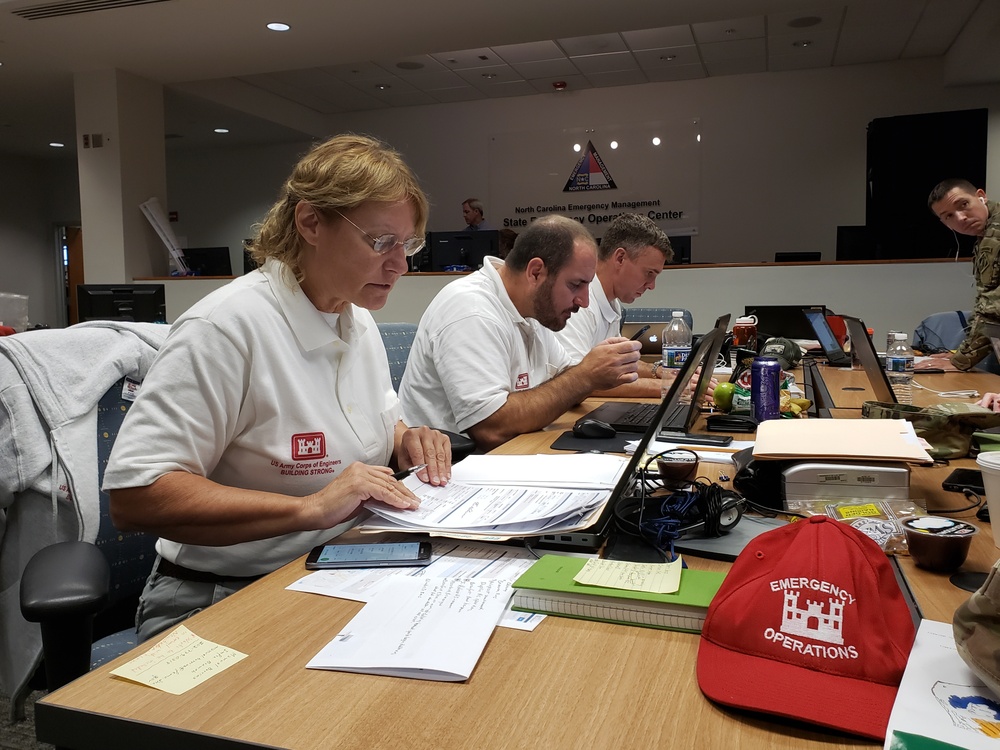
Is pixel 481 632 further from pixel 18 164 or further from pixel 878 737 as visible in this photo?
pixel 18 164

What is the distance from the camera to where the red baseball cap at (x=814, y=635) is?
0.60m

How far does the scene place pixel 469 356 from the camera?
79.0 inches

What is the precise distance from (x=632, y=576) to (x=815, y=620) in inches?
9.1

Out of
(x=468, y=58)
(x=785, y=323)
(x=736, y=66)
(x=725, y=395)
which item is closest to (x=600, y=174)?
(x=736, y=66)

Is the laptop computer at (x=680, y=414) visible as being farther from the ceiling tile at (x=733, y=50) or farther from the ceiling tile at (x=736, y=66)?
the ceiling tile at (x=736, y=66)

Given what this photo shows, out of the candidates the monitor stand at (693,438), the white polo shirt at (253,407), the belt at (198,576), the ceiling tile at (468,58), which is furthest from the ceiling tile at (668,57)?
the belt at (198,576)

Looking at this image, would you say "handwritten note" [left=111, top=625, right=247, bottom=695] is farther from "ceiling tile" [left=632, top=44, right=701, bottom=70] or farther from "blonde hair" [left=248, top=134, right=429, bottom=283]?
"ceiling tile" [left=632, top=44, right=701, bottom=70]

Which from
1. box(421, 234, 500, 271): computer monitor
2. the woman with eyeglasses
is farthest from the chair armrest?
box(421, 234, 500, 271): computer monitor

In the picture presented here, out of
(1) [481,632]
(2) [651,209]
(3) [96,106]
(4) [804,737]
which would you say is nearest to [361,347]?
(1) [481,632]

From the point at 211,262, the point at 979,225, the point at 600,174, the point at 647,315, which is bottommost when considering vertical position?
the point at 647,315

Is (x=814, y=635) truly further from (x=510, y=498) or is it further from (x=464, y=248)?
(x=464, y=248)

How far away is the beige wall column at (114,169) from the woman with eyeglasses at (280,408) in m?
6.05

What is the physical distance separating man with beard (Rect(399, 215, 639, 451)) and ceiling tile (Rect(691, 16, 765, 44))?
16.5 feet

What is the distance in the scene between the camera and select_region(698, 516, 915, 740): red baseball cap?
0.60m
